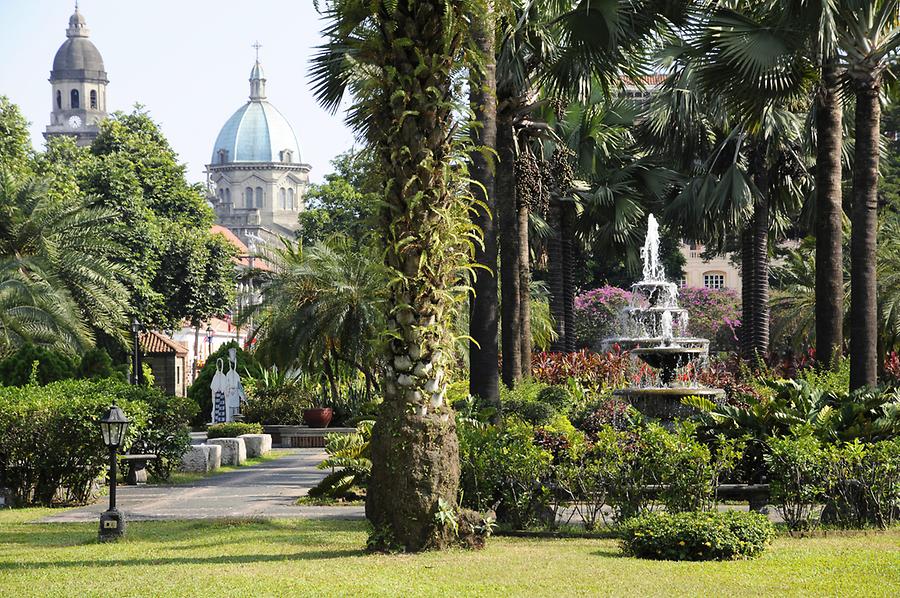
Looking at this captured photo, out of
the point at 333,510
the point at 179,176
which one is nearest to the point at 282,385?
the point at 333,510

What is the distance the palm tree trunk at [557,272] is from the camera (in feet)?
108

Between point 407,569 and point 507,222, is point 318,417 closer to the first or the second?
point 507,222

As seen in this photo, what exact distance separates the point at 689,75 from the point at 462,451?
15.3m

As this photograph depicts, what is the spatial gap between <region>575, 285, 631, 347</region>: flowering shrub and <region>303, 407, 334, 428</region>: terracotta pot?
23.9 m

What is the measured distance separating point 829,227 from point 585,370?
12.3 meters

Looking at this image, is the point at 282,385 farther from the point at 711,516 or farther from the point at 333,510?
the point at 711,516

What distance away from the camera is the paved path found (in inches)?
517

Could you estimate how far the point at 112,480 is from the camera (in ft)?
37.4

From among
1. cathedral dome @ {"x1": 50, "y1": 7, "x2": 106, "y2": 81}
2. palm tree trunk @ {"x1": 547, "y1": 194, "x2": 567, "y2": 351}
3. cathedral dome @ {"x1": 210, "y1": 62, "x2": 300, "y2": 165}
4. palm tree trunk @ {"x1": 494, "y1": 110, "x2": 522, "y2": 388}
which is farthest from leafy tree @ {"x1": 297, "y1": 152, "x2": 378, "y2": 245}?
cathedral dome @ {"x1": 210, "y1": 62, "x2": 300, "y2": 165}

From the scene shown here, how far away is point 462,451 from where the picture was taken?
11070mm

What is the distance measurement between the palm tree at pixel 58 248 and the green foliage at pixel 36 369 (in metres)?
→ 5.09

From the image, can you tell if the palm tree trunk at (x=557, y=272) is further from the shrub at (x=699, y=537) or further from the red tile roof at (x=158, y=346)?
the red tile roof at (x=158, y=346)

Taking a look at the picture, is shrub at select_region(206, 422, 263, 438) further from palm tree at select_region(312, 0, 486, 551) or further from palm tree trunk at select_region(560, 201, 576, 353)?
palm tree at select_region(312, 0, 486, 551)

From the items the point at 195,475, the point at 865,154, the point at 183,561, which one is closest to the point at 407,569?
the point at 183,561
